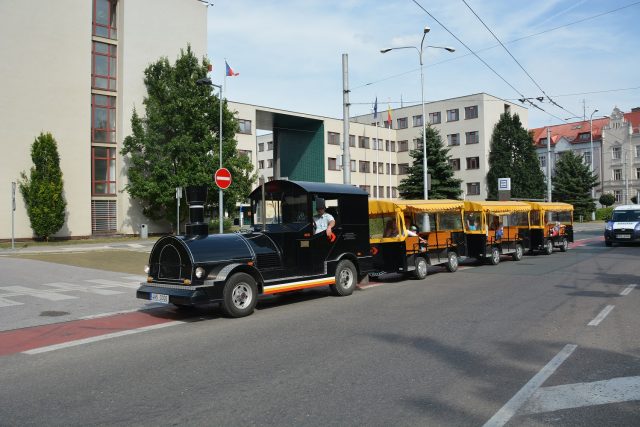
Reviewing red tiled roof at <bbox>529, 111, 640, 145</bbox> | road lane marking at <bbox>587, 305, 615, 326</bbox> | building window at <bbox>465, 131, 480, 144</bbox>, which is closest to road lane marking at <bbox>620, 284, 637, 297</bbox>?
road lane marking at <bbox>587, 305, 615, 326</bbox>

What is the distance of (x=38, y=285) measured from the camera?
1374 cm

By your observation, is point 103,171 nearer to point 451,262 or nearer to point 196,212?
point 451,262

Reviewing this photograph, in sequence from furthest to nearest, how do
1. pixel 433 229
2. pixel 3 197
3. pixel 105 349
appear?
pixel 3 197 → pixel 433 229 → pixel 105 349

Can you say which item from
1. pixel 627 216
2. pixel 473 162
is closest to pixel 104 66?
pixel 627 216

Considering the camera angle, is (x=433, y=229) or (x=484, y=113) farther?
(x=484, y=113)

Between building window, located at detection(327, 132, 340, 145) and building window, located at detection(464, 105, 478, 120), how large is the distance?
1632 cm

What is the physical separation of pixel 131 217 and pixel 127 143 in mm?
4881

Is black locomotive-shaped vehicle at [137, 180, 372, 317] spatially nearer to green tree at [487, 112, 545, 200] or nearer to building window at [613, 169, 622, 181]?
green tree at [487, 112, 545, 200]

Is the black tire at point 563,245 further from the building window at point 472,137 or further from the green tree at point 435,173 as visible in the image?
the building window at point 472,137

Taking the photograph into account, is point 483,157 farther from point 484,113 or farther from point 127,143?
point 127,143

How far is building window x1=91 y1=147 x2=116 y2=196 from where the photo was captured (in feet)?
112

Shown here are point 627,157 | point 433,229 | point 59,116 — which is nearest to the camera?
point 433,229

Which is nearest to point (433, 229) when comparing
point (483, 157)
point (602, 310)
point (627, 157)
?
point (602, 310)

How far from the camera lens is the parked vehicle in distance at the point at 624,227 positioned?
26.2m
